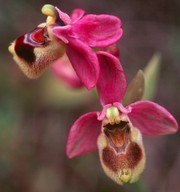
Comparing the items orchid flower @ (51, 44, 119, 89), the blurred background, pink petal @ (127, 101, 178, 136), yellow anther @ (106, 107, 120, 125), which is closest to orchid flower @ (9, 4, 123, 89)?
yellow anther @ (106, 107, 120, 125)

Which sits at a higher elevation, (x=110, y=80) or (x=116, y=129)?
(x=110, y=80)

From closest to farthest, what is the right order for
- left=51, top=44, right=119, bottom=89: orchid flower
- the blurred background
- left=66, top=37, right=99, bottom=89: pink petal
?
left=66, top=37, right=99, bottom=89: pink petal → left=51, top=44, right=119, bottom=89: orchid flower → the blurred background

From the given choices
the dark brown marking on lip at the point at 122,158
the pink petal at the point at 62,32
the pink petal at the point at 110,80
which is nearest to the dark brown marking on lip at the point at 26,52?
the pink petal at the point at 62,32

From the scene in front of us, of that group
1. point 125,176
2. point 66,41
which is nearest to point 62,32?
point 66,41

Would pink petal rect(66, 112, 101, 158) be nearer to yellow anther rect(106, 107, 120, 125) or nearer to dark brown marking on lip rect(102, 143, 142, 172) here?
yellow anther rect(106, 107, 120, 125)

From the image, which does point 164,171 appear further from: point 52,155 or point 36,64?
point 36,64

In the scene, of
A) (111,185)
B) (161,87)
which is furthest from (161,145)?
(111,185)

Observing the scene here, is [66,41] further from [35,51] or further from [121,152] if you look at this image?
[121,152]
